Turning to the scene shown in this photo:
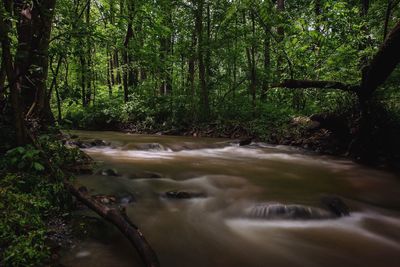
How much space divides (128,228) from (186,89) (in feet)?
45.8

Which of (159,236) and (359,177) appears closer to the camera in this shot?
(159,236)

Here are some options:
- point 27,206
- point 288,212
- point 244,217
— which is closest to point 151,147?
point 244,217

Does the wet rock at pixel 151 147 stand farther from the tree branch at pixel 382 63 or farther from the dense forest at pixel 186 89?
the tree branch at pixel 382 63

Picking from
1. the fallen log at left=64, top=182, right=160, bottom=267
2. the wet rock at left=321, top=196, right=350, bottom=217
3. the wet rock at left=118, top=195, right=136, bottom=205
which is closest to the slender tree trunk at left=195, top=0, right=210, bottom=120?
the wet rock at left=321, top=196, right=350, bottom=217

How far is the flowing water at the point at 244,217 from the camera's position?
10.4 feet

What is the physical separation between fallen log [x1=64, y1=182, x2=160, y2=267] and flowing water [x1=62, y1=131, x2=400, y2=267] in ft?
0.83

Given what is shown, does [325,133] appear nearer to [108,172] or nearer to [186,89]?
[108,172]

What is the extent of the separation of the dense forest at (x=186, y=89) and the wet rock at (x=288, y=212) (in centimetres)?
225

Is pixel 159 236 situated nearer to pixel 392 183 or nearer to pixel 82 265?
pixel 82 265

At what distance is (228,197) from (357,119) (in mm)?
4940

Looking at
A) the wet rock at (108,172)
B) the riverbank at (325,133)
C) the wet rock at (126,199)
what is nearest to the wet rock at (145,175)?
the wet rock at (108,172)

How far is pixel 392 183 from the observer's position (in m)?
6.28

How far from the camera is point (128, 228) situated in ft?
9.33

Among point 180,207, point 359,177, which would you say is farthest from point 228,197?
point 359,177
